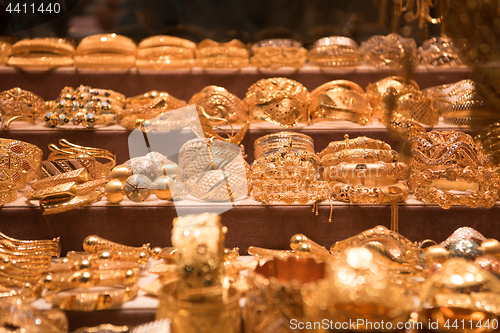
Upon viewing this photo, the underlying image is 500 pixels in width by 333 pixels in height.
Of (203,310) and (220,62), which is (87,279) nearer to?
(203,310)

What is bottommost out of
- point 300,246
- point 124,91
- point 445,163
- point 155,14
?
point 300,246

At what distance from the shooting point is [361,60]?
62.6 inches

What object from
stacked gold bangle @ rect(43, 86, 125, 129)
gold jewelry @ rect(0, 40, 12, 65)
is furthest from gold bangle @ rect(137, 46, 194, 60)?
gold jewelry @ rect(0, 40, 12, 65)

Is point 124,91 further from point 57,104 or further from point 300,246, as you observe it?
point 300,246

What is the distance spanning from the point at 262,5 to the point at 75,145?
0.96 meters

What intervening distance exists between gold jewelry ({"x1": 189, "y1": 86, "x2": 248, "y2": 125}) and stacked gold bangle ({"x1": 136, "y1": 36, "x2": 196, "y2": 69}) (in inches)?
9.4

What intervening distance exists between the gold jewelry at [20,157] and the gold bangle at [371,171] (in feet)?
2.69

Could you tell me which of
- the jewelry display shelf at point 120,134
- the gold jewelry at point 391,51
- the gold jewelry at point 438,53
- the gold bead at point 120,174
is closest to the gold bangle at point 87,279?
the gold bead at point 120,174

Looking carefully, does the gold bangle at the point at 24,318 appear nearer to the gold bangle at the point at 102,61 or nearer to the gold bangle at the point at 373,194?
the gold bangle at the point at 373,194

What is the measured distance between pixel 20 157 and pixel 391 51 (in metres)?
1.29

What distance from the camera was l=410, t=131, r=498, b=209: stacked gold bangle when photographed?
1007 millimetres

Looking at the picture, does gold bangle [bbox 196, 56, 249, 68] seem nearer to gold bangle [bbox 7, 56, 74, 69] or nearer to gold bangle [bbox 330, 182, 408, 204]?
gold bangle [bbox 7, 56, 74, 69]

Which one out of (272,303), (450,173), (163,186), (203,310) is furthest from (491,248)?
(163,186)

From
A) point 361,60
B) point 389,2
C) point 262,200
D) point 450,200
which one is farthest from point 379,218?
point 389,2
